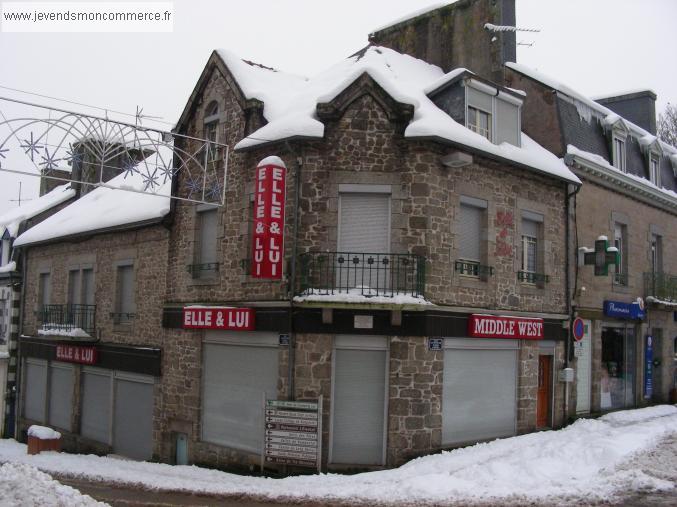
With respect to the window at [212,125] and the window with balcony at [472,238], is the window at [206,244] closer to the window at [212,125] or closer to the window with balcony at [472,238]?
the window at [212,125]

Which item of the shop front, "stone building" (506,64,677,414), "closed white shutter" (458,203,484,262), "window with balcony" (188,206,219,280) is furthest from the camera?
"stone building" (506,64,677,414)

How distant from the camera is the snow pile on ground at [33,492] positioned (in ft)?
28.3

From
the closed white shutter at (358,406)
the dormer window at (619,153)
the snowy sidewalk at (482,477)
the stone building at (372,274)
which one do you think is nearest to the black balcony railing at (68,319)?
the stone building at (372,274)

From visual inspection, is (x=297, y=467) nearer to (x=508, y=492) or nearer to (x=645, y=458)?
(x=508, y=492)

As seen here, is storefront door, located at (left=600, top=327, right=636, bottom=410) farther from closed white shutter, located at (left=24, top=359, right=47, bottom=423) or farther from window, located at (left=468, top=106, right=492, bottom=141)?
closed white shutter, located at (left=24, top=359, right=47, bottom=423)

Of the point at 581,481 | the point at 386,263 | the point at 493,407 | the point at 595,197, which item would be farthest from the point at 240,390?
the point at 595,197

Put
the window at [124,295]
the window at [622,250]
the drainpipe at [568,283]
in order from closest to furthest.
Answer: the drainpipe at [568,283] < the window at [124,295] < the window at [622,250]

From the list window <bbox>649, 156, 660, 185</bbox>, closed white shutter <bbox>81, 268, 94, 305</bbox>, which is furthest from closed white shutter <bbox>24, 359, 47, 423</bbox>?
window <bbox>649, 156, 660, 185</bbox>

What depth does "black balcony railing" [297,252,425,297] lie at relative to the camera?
13.2m

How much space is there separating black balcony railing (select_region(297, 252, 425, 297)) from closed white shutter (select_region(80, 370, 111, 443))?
8.86 meters

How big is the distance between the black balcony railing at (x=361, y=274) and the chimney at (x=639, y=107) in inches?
603

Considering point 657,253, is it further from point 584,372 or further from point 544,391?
point 544,391

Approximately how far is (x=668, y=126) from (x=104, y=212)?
2555 cm

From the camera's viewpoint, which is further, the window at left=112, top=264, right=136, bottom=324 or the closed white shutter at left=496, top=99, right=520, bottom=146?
the window at left=112, top=264, right=136, bottom=324
